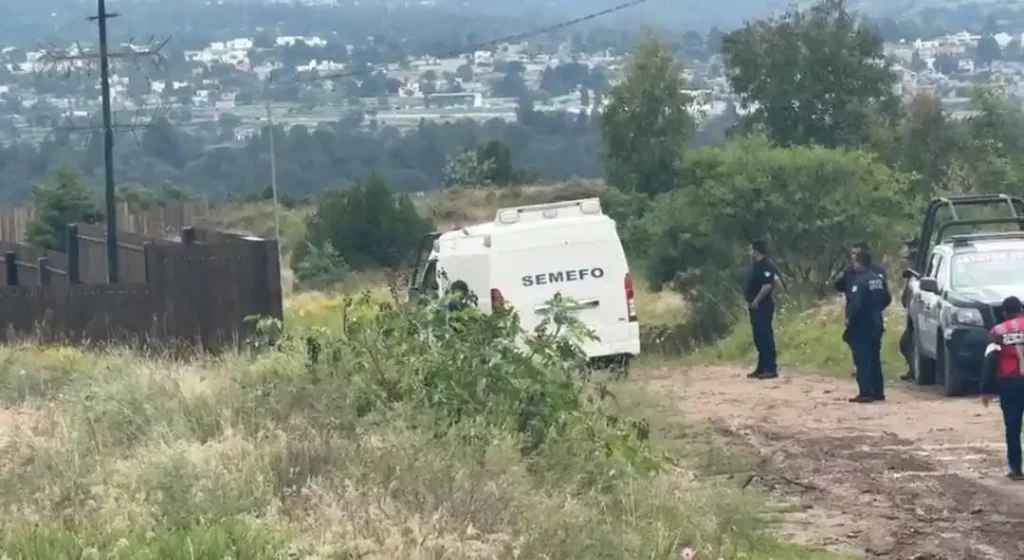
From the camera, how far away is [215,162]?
89.0m

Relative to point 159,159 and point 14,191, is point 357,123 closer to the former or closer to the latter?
point 159,159

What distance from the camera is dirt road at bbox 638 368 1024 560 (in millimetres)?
10133

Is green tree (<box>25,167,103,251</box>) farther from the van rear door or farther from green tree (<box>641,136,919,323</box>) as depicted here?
the van rear door

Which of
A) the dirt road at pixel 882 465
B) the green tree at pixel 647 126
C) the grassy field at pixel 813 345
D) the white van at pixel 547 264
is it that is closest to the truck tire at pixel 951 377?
the dirt road at pixel 882 465

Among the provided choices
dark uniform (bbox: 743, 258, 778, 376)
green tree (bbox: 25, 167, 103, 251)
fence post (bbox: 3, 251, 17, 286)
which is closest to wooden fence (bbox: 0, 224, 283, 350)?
dark uniform (bbox: 743, 258, 778, 376)

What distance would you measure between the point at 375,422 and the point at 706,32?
131235 millimetres

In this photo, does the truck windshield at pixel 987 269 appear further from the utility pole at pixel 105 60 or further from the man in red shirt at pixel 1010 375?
the utility pole at pixel 105 60

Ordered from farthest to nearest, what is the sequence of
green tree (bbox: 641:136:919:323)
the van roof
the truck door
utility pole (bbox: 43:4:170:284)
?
1. green tree (bbox: 641:136:919:323)
2. utility pole (bbox: 43:4:170:284)
3. the van roof
4. the truck door

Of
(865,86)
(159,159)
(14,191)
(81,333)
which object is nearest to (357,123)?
(159,159)

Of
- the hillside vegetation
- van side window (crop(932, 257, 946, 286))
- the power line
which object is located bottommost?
van side window (crop(932, 257, 946, 286))

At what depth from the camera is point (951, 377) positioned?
1773 cm

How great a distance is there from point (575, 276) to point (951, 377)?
14.1 feet

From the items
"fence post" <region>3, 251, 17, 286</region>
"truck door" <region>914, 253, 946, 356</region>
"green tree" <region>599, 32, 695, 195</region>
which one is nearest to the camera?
"truck door" <region>914, 253, 946, 356</region>

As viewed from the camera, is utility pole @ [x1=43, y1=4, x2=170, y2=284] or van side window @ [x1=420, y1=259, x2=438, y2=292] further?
utility pole @ [x1=43, y1=4, x2=170, y2=284]
